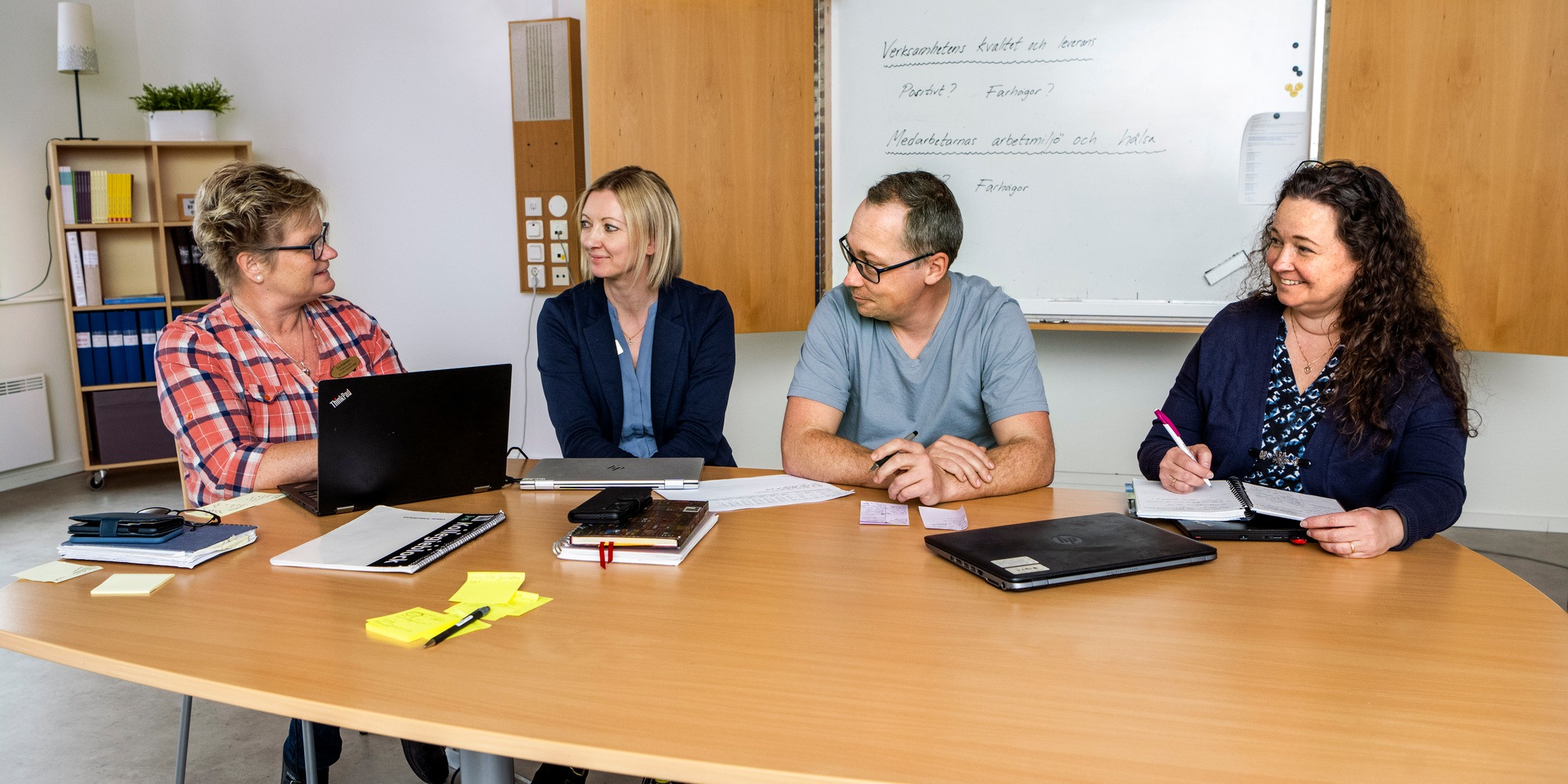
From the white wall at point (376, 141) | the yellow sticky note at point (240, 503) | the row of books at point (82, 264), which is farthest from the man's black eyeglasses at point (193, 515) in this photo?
the row of books at point (82, 264)

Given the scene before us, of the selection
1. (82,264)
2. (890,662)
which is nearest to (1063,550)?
(890,662)

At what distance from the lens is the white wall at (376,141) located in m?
4.79

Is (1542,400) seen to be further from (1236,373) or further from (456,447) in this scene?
(456,447)

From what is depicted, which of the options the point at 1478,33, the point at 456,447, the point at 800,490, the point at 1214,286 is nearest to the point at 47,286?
the point at 456,447

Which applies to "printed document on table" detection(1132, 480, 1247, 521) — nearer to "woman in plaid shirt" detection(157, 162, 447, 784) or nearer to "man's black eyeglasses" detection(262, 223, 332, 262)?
"woman in plaid shirt" detection(157, 162, 447, 784)

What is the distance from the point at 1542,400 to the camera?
391cm

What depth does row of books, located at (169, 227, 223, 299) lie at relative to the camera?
5043 millimetres

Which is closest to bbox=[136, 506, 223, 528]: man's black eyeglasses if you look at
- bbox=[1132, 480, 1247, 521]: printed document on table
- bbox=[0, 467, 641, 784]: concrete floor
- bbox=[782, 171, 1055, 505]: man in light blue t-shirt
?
bbox=[0, 467, 641, 784]: concrete floor

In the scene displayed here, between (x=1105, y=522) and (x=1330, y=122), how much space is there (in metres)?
2.32

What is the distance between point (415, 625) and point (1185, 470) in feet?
4.22

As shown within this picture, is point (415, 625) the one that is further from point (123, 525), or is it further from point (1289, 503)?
point (1289, 503)

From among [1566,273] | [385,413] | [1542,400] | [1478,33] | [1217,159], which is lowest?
[1542,400]

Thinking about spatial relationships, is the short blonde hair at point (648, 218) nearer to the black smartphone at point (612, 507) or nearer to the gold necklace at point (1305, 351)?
the black smartphone at point (612, 507)

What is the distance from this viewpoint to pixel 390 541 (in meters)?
1.58
